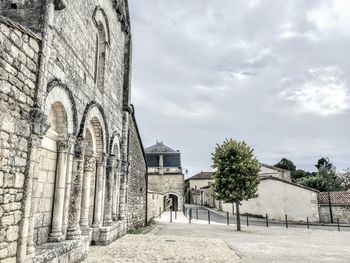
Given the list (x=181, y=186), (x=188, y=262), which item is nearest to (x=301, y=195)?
(x=181, y=186)

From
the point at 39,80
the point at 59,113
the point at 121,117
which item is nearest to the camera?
the point at 39,80

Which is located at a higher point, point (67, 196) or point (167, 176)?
point (167, 176)

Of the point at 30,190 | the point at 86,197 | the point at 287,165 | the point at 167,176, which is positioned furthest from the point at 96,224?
the point at 287,165

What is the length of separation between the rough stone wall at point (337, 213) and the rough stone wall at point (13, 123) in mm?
27900

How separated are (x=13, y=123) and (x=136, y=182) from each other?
35.4 ft

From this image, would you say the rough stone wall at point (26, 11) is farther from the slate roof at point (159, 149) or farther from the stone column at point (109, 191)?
the slate roof at point (159, 149)

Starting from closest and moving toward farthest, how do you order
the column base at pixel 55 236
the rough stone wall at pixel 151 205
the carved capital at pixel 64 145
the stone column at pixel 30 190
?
the stone column at pixel 30 190 < the column base at pixel 55 236 < the carved capital at pixel 64 145 < the rough stone wall at pixel 151 205

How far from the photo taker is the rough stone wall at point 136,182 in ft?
44.5

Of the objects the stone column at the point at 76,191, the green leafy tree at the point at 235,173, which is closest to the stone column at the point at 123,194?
the stone column at the point at 76,191

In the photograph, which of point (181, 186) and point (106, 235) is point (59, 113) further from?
point (181, 186)

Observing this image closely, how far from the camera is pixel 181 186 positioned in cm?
3572

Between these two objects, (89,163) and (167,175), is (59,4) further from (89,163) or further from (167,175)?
(167,175)

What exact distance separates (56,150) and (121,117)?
5.68 m

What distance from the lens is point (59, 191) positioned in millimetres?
6816
